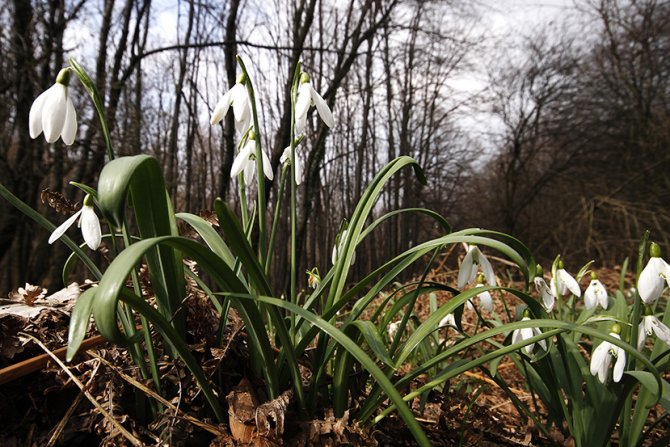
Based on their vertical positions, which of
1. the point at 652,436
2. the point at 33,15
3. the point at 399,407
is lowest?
the point at 652,436

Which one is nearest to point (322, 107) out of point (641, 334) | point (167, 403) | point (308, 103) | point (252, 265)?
point (308, 103)

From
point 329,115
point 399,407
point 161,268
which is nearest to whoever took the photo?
point 399,407

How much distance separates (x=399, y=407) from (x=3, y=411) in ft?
2.42

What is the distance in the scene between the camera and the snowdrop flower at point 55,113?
2.47 ft

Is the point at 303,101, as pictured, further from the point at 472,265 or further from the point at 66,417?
the point at 66,417

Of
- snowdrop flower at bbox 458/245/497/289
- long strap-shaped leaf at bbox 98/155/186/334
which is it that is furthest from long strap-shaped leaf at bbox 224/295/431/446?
snowdrop flower at bbox 458/245/497/289

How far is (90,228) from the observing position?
0.79m

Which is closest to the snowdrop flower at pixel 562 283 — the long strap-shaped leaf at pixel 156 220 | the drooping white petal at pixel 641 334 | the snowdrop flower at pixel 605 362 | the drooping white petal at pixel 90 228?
the drooping white petal at pixel 641 334

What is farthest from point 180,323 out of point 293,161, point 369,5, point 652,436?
point 369,5

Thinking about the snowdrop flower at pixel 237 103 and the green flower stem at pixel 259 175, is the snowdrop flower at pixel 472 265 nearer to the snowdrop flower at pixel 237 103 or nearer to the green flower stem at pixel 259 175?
the green flower stem at pixel 259 175

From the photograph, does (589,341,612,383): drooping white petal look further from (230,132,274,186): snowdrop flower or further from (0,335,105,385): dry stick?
(0,335,105,385): dry stick

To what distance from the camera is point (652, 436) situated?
1306mm

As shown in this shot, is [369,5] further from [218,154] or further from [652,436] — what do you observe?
[652,436]

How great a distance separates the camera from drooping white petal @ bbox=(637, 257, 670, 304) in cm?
91
